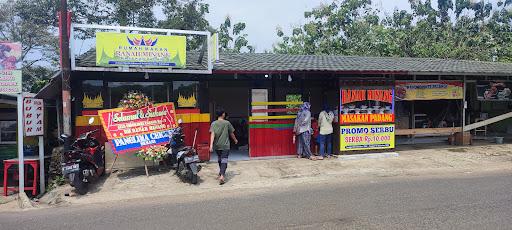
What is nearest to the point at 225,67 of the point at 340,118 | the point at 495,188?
the point at 340,118

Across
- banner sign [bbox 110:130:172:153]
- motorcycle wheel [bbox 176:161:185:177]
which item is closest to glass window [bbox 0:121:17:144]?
banner sign [bbox 110:130:172:153]

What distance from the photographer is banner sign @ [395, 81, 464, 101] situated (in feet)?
40.7

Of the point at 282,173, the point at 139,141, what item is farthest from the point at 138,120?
the point at 282,173

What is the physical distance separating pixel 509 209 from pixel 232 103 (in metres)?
10.0

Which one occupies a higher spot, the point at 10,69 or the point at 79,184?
the point at 10,69

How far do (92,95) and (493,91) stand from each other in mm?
13413

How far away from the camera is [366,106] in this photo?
38.0 feet

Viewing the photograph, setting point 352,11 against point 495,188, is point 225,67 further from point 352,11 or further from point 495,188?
point 352,11

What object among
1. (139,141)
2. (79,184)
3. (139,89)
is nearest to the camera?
(79,184)

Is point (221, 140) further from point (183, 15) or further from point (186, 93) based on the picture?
point (183, 15)

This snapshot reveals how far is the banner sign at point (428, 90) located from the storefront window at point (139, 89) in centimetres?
731

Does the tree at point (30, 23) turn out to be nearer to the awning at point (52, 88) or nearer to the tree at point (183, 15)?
the tree at point (183, 15)

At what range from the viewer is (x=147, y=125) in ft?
31.5

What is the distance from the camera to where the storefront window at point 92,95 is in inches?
390
